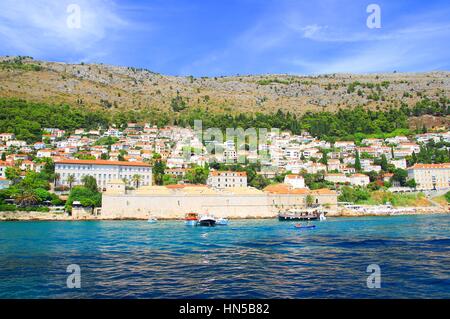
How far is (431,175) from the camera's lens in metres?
46.3

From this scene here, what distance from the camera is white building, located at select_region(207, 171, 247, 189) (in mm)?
41062

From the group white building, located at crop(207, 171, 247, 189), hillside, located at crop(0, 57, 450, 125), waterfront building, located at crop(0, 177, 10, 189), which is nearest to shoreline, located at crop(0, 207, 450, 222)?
waterfront building, located at crop(0, 177, 10, 189)

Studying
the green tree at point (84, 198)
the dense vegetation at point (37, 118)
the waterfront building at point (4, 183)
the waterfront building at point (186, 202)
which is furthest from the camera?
the dense vegetation at point (37, 118)

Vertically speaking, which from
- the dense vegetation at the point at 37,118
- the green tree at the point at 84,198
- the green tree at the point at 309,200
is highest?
the dense vegetation at the point at 37,118

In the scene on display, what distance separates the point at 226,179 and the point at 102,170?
1272cm

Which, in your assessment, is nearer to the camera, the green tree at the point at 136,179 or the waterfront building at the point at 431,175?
the green tree at the point at 136,179

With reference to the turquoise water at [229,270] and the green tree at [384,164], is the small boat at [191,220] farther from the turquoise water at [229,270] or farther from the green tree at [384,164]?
the green tree at [384,164]

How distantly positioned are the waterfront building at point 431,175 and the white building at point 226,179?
67.3ft

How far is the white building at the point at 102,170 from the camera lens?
1550 inches

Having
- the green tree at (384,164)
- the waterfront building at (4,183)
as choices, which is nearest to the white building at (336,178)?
the green tree at (384,164)

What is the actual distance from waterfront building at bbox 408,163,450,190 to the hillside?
31910 millimetres

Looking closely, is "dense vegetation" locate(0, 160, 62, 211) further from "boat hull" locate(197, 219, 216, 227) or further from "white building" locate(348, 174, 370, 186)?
"white building" locate(348, 174, 370, 186)

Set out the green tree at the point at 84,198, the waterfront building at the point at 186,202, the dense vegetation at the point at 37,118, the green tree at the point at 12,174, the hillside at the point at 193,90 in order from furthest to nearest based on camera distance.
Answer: the hillside at the point at 193,90 → the dense vegetation at the point at 37,118 → the green tree at the point at 12,174 → the waterfront building at the point at 186,202 → the green tree at the point at 84,198
